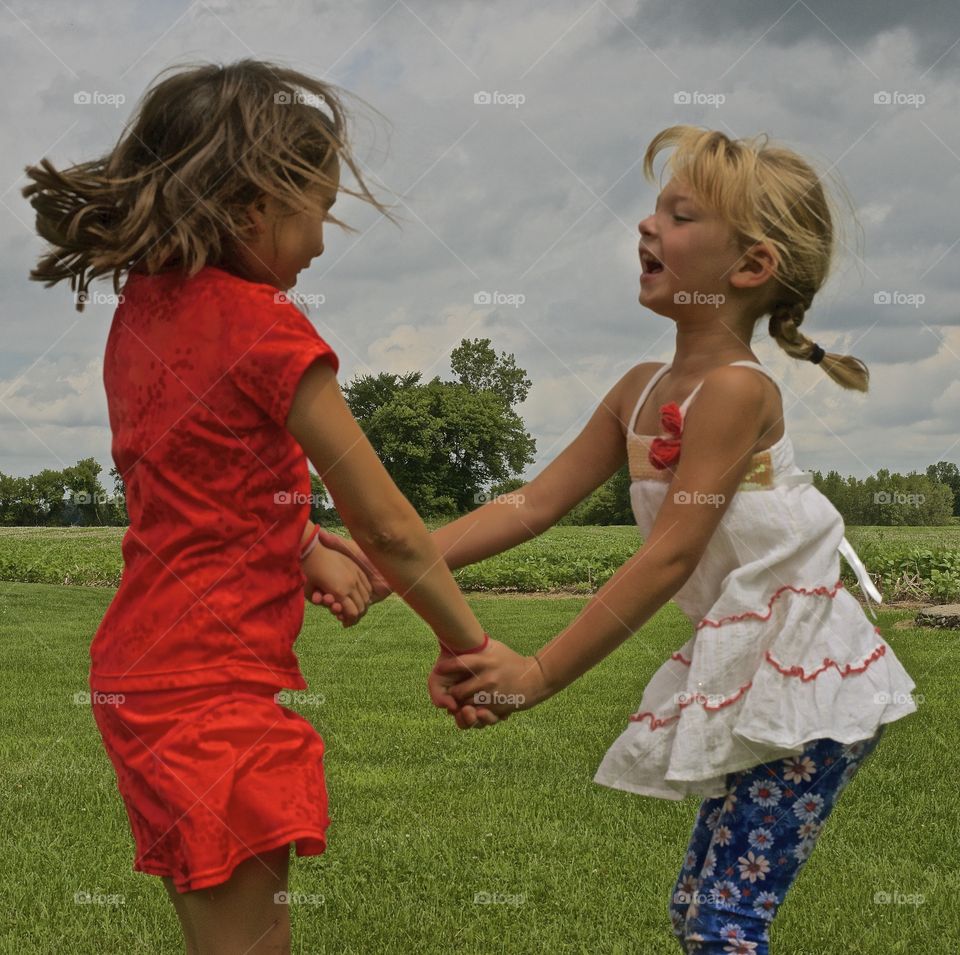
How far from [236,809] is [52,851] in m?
3.49

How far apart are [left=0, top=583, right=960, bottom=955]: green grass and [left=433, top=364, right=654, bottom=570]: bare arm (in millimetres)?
1727

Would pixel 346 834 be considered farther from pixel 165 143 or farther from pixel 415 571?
pixel 165 143

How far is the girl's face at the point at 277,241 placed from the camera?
6.57ft

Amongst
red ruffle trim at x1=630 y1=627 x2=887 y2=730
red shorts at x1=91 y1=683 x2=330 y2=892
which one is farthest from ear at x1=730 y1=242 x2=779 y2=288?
red shorts at x1=91 y1=683 x2=330 y2=892

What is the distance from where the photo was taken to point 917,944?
13.1 feet

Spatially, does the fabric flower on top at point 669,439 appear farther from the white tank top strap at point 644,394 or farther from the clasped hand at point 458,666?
the clasped hand at point 458,666

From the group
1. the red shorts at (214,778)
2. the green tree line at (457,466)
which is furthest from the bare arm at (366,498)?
the green tree line at (457,466)

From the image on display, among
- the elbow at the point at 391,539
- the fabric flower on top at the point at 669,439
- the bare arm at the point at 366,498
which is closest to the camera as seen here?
the bare arm at the point at 366,498

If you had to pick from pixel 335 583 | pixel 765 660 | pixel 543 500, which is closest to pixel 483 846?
pixel 543 500

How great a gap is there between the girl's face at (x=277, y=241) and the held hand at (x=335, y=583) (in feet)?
2.12

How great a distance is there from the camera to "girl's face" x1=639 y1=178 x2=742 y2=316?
7.86 feet

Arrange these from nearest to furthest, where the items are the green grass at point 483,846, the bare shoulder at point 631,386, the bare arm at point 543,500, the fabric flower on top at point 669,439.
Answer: the fabric flower on top at point 669,439
the bare shoulder at point 631,386
the bare arm at point 543,500
the green grass at point 483,846

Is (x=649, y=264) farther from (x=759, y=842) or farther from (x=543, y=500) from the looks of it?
(x=759, y=842)

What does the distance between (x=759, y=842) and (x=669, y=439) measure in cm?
80
